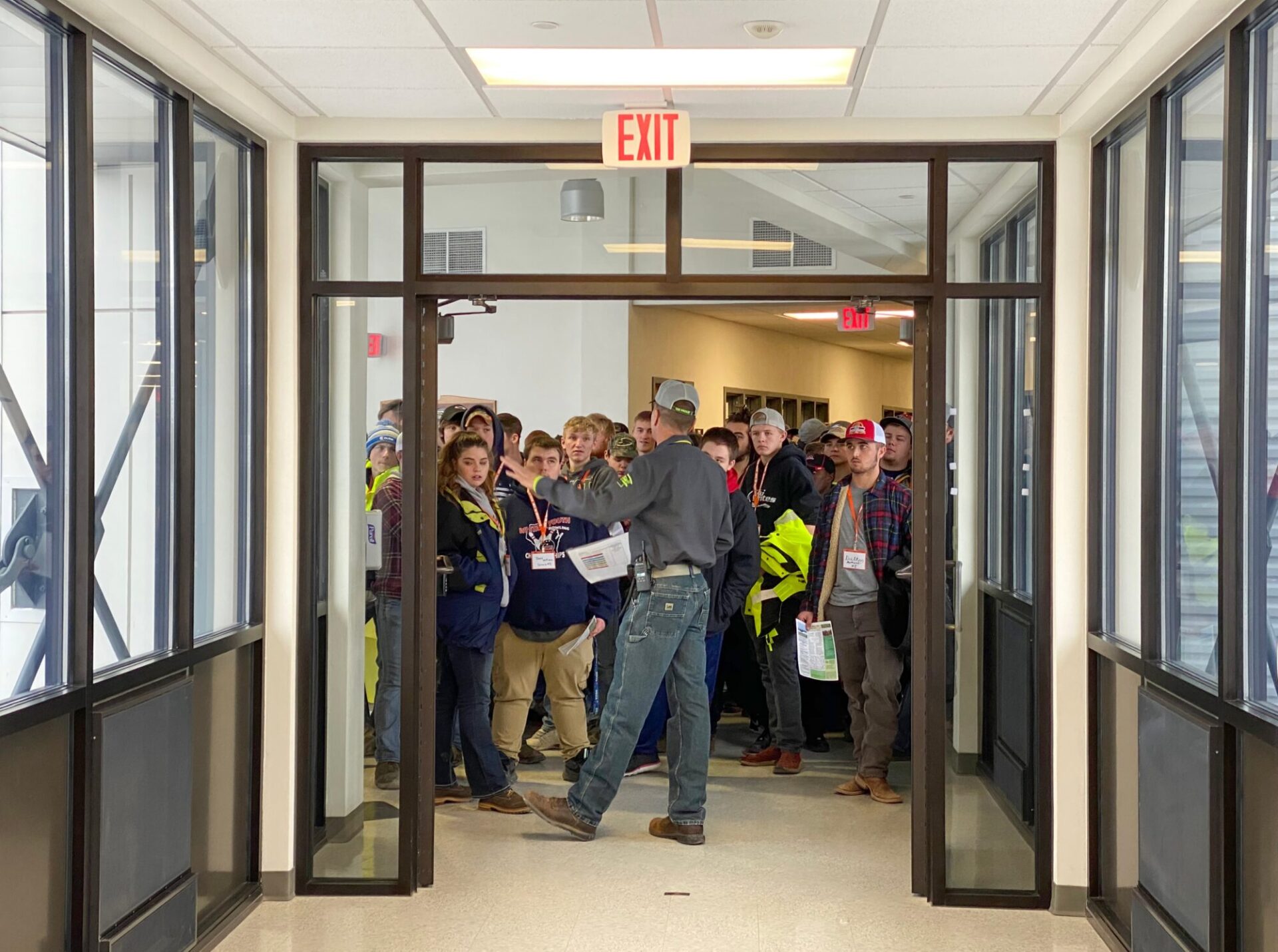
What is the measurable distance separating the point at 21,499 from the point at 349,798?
2.13 metres

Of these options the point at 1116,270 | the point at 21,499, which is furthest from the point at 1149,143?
the point at 21,499

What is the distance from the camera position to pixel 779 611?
273 inches

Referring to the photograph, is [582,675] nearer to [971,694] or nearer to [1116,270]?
[971,694]

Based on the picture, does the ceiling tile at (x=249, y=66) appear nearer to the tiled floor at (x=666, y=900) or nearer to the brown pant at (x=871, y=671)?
the tiled floor at (x=666, y=900)

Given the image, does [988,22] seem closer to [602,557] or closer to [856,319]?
[856,319]

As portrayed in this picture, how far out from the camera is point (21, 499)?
3.12 m

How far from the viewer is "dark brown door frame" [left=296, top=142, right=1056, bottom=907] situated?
4.72 metres

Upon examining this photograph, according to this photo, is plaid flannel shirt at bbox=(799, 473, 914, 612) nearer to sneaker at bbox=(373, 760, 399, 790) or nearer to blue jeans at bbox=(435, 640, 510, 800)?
blue jeans at bbox=(435, 640, 510, 800)

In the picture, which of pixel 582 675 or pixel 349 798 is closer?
pixel 349 798

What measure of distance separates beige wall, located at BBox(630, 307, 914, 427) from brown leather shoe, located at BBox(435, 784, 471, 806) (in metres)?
4.61

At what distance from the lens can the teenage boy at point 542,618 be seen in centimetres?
621

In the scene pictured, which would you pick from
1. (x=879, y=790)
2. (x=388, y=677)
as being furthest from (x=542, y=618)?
(x=879, y=790)

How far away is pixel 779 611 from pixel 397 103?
349cm

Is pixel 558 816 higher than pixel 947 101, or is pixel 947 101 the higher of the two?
pixel 947 101
